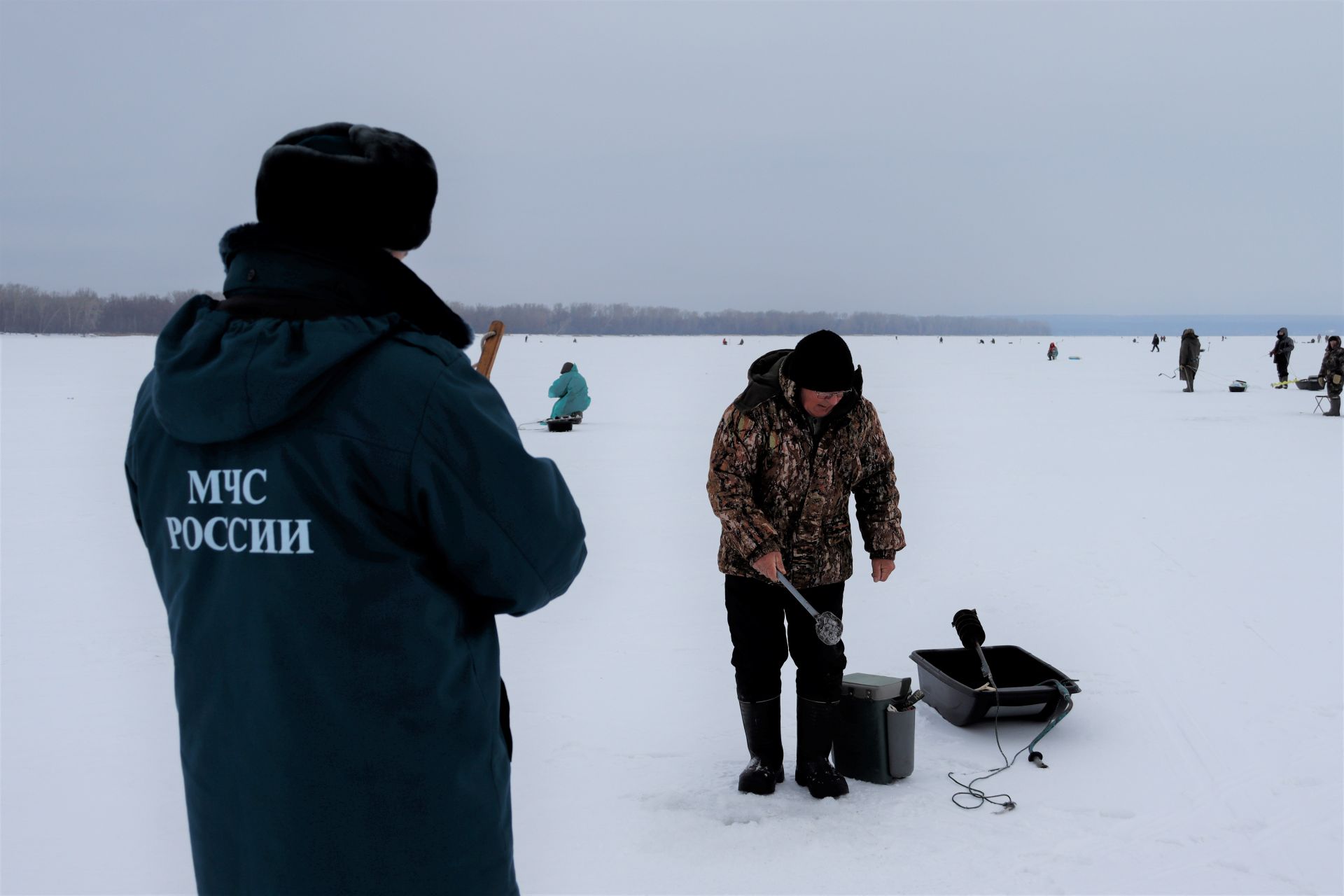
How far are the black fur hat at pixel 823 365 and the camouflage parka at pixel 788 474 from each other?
3.4 inches

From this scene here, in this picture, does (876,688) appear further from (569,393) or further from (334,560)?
(569,393)

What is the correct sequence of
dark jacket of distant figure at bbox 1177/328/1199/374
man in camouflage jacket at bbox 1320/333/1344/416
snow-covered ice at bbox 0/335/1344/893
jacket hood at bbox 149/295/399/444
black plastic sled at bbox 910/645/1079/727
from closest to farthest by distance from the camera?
jacket hood at bbox 149/295/399/444 < snow-covered ice at bbox 0/335/1344/893 < black plastic sled at bbox 910/645/1079/727 < man in camouflage jacket at bbox 1320/333/1344/416 < dark jacket of distant figure at bbox 1177/328/1199/374

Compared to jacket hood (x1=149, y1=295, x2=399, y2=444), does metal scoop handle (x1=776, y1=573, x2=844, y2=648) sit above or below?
below

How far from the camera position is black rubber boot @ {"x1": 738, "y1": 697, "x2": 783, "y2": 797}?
11.7ft

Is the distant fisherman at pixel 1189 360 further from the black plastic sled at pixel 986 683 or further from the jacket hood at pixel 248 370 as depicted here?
the jacket hood at pixel 248 370

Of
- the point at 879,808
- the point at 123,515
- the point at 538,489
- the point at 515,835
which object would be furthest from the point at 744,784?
the point at 123,515

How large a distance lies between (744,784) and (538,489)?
2.49m

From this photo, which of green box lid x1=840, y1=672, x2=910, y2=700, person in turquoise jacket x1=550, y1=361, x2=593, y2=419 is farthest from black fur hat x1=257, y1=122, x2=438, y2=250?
person in turquoise jacket x1=550, y1=361, x2=593, y2=419

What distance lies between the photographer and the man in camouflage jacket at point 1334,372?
604 inches

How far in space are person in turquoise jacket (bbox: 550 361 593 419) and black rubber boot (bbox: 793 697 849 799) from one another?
10282 mm

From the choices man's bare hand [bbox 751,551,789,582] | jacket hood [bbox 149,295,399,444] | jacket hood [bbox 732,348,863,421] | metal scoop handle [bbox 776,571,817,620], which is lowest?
metal scoop handle [bbox 776,571,817,620]

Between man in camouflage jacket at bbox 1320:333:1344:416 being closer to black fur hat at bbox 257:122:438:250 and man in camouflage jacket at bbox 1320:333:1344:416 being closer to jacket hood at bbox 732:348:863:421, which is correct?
jacket hood at bbox 732:348:863:421

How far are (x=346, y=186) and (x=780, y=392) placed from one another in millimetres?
2128

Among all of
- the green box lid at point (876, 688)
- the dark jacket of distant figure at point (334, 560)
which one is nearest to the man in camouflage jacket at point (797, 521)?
the green box lid at point (876, 688)
